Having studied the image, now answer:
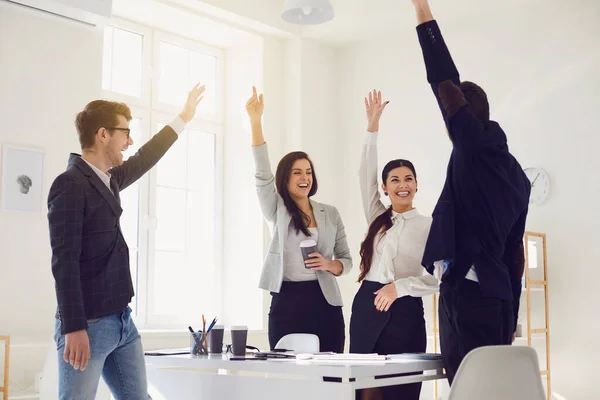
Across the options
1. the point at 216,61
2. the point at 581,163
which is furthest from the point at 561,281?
the point at 216,61

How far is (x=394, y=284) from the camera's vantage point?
261 centimetres

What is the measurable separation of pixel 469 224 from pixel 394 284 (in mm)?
605

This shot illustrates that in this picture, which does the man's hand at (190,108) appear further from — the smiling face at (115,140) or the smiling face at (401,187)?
the smiling face at (401,187)

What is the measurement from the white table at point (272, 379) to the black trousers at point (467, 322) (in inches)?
3.9

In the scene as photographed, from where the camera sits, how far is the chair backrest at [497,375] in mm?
1856

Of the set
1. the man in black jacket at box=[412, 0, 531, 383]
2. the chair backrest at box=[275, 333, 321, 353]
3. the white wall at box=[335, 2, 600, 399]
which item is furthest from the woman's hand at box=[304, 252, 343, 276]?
the white wall at box=[335, 2, 600, 399]

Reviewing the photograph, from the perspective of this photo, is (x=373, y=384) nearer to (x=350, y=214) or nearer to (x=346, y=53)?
(x=350, y=214)

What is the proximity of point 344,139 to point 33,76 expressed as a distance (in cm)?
253

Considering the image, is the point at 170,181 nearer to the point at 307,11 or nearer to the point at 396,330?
the point at 307,11

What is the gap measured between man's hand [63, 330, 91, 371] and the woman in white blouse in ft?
3.57

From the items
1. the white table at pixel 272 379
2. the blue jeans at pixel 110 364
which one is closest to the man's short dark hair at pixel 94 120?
the blue jeans at pixel 110 364

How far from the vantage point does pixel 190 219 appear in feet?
17.0

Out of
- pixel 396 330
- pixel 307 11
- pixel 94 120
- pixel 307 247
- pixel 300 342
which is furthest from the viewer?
pixel 307 11

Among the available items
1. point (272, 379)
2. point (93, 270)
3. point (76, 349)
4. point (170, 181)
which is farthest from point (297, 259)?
point (170, 181)
